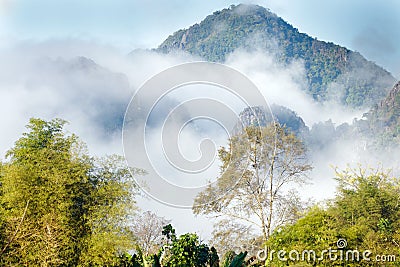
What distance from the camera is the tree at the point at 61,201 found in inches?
408

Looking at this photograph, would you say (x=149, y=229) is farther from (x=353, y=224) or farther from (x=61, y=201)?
(x=61, y=201)

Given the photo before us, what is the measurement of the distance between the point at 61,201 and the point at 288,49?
372 feet

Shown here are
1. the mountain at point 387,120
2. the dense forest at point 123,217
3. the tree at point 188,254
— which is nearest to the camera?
the dense forest at point 123,217

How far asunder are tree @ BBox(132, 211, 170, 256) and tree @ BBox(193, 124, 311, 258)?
694 cm

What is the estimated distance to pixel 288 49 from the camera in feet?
392

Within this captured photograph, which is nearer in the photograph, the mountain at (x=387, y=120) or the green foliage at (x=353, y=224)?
the green foliage at (x=353, y=224)
